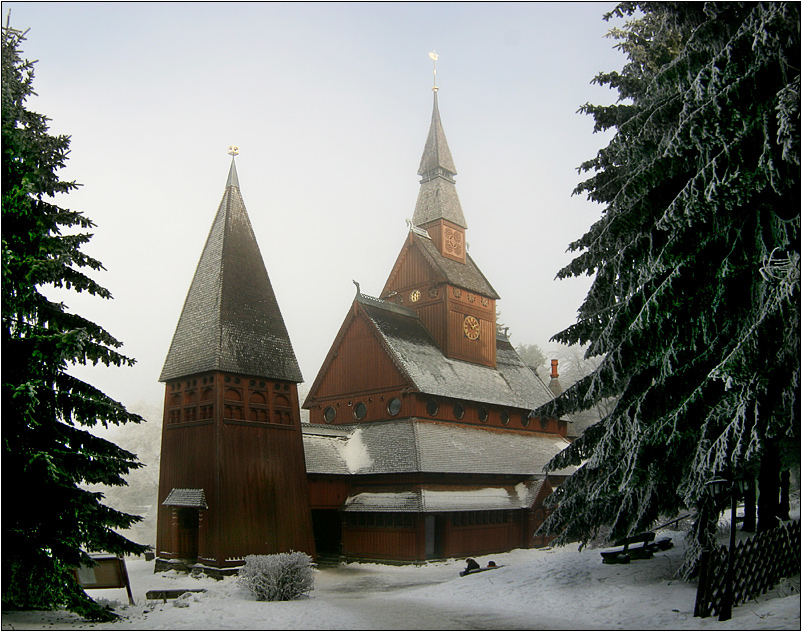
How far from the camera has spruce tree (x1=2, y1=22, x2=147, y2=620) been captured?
34.8ft

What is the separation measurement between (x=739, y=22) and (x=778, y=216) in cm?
359

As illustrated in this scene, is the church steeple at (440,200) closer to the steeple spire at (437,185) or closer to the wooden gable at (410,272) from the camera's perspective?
the steeple spire at (437,185)

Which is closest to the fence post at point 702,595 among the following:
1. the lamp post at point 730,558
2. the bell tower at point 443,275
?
the lamp post at point 730,558

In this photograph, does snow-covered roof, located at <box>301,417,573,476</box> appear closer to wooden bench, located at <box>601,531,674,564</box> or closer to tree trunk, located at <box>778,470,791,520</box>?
wooden bench, located at <box>601,531,674,564</box>

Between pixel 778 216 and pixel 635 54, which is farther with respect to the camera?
pixel 635 54

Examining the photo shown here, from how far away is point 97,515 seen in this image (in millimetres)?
11328

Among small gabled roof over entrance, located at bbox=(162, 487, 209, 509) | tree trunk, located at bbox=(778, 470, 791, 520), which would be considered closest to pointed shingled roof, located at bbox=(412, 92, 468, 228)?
small gabled roof over entrance, located at bbox=(162, 487, 209, 509)

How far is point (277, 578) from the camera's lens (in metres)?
16.5

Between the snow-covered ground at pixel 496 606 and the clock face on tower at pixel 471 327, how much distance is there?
55.2 ft

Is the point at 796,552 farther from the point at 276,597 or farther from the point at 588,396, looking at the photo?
the point at 276,597

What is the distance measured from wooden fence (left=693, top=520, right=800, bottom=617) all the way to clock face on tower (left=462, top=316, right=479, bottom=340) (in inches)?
908

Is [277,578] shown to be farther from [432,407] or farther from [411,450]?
[432,407]

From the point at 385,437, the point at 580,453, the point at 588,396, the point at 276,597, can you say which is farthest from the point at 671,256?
the point at 385,437

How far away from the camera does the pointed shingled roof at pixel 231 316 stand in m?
22.8
